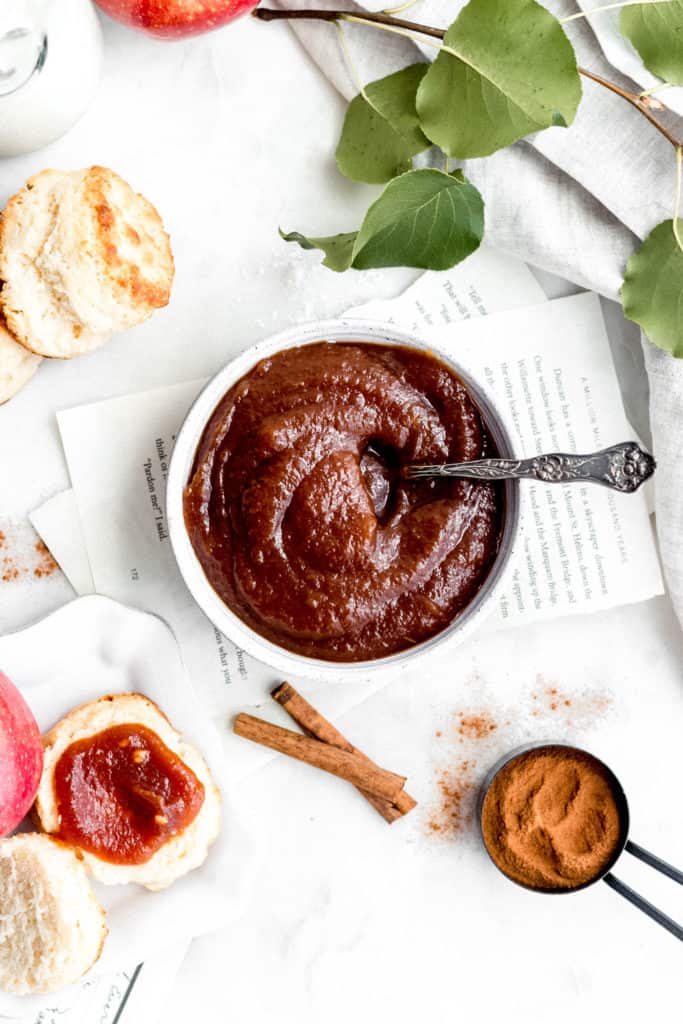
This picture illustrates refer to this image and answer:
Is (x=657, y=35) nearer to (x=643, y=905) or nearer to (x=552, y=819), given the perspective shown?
(x=552, y=819)

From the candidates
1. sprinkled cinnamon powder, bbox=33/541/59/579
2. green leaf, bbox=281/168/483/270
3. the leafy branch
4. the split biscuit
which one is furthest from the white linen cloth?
sprinkled cinnamon powder, bbox=33/541/59/579

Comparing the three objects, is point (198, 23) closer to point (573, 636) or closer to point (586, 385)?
point (586, 385)

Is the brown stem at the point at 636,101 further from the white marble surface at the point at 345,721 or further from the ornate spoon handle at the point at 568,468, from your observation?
the ornate spoon handle at the point at 568,468

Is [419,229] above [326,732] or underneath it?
above

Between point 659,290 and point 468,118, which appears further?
point 659,290

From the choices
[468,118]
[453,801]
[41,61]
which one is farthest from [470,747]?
[41,61]

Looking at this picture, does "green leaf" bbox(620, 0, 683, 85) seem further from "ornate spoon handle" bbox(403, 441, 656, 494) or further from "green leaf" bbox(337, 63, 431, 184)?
"ornate spoon handle" bbox(403, 441, 656, 494)

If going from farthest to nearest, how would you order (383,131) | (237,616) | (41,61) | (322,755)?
(322,755), (383,131), (237,616), (41,61)

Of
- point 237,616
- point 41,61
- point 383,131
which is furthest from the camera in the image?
point 383,131
